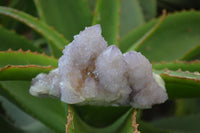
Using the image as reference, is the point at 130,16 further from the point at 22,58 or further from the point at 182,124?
the point at 22,58

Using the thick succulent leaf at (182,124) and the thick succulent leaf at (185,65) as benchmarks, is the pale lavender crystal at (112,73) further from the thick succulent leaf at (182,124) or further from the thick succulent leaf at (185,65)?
the thick succulent leaf at (182,124)

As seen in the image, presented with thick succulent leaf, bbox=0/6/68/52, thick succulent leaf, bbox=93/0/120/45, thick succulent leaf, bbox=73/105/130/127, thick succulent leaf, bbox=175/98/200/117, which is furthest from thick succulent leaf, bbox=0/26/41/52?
thick succulent leaf, bbox=175/98/200/117

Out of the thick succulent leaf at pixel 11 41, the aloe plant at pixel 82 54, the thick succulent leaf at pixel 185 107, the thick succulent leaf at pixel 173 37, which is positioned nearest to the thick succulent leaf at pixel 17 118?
the aloe plant at pixel 82 54

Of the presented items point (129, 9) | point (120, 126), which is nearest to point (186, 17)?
point (129, 9)

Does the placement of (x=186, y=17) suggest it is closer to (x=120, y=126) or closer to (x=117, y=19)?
(x=117, y=19)

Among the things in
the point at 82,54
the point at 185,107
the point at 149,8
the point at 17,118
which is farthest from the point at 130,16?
the point at 82,54

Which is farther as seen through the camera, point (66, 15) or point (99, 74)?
point (66, 15)
